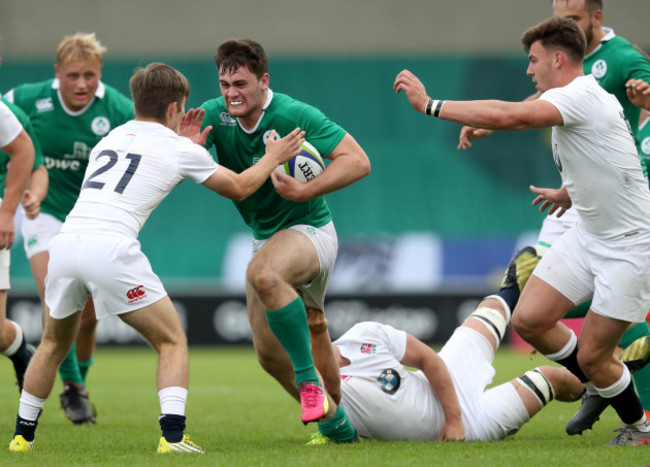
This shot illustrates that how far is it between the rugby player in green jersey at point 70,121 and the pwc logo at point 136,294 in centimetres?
267

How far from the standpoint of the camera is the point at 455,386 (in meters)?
6.18

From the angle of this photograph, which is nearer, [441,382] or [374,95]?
[441,382]

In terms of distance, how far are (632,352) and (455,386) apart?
1.13 meters

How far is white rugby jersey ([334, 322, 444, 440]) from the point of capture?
6.00 meters

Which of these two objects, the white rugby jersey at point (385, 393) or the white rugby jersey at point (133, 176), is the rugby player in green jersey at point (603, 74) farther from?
the white rugby jersey at point (133, 176)

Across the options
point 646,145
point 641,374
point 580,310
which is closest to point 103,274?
point 580,310

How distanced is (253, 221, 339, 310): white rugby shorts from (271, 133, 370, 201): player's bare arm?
0.29 meters

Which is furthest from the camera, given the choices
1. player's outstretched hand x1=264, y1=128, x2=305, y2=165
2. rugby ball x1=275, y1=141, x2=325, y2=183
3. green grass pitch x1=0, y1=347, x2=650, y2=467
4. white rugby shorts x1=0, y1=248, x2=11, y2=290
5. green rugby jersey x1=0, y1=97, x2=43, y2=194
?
green rugby jersey x1=0, y1=97, x2=43, y2=194

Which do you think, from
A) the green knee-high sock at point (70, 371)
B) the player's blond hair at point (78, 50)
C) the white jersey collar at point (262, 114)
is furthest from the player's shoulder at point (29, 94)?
the white jersey collar at point (262, 114)

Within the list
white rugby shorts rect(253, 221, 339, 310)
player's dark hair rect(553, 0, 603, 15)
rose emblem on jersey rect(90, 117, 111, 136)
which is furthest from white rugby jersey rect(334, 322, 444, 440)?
Answer: rose emblem on jersey rect(90, 117, 111, 136)

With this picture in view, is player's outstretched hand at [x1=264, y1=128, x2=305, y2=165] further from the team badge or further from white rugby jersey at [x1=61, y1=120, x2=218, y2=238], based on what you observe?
the team badge

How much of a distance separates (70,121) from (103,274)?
10.4 feet

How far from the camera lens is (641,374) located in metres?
6.62

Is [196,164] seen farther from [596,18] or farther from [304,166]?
[596,18]
